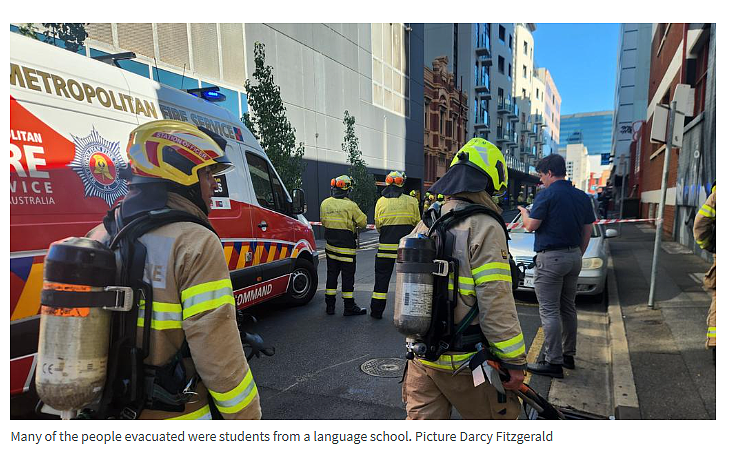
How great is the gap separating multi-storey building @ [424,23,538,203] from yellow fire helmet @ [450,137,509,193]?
2747cm

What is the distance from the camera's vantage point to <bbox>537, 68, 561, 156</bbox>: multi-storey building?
69500 mm

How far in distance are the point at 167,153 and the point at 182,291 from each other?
1.69 ft

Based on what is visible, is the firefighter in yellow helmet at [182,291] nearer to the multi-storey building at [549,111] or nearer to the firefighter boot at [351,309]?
the firefighter boot at [351,309]

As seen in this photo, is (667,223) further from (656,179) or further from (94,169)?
(94,169)

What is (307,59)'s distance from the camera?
14102 millimetres

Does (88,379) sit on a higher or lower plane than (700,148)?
lower

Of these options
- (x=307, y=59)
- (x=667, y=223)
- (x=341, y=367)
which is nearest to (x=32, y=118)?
(x=341, y=367)

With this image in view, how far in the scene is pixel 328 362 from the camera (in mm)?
3924

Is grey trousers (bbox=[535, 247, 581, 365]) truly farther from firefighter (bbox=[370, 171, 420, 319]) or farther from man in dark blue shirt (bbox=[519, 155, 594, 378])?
firefighter (bbox=[370, 171, 420, 319])

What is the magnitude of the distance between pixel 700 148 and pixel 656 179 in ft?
31.4

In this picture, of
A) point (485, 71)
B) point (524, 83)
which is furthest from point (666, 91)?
point (524, 83)

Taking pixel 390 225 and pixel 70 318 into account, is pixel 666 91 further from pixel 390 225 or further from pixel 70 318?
pixel 70 318

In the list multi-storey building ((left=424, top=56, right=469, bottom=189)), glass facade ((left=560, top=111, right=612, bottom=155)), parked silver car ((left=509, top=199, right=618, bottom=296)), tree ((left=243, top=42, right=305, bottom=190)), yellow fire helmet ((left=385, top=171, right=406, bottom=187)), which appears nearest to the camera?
yellow fire helmet ((left=385, top=171, right=406, bottom=187))

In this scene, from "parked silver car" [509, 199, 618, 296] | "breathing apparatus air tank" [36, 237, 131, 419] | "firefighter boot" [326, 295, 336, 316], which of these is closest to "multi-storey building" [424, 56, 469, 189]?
"parked silver car" [509, 199, 618, 296]
